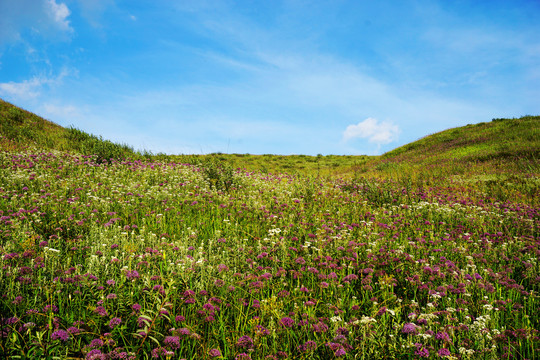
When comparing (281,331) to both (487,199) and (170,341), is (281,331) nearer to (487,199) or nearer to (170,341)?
(170,341)

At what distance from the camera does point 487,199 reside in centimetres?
1029

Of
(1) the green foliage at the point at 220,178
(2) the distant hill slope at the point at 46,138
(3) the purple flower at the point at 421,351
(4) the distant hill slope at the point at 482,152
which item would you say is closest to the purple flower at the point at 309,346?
(3) the purple flower at the point at 421,351

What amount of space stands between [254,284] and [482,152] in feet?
72.4

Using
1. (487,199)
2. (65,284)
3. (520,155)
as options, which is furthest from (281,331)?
(520,155)

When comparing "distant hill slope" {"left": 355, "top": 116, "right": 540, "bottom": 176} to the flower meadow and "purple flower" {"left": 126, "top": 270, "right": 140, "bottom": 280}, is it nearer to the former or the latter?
the flower meadow

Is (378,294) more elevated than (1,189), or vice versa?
(1,189)

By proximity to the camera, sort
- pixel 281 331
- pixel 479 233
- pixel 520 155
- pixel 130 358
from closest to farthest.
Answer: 1. pixel 130 358
2. pixel 281 331
3. pixel 479 233
4. pixel 520 155

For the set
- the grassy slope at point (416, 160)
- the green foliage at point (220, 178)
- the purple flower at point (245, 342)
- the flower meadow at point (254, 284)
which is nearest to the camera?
the purple flower at point (245, 342)

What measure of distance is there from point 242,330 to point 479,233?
21.7 feet

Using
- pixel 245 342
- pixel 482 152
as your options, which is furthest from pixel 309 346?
pixel 482 152

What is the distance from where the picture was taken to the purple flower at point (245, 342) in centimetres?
244

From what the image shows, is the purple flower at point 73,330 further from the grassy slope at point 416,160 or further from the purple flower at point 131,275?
the grassy slope at point 416,160

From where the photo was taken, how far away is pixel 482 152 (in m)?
19.4

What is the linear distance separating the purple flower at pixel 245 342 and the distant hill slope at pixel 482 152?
1586cm
